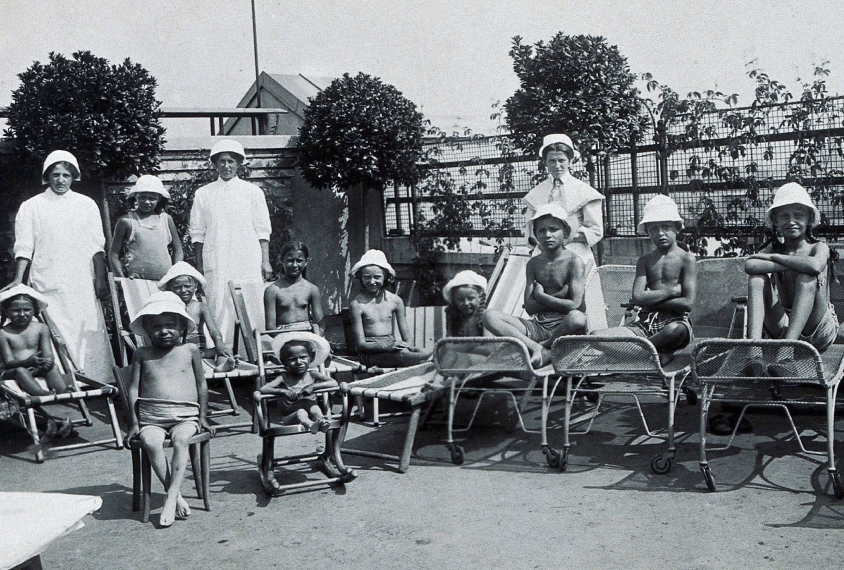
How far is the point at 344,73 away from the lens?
36.3ft

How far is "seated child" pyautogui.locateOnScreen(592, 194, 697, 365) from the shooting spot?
606 centimetres

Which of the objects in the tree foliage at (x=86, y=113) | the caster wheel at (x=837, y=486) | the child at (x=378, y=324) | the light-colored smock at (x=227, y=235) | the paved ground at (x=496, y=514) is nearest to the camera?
the paved ground at (x=496, y=514)

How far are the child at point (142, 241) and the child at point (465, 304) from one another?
2.61 m

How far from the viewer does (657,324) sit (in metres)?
6.11

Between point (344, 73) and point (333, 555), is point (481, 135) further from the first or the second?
point (333, 555)

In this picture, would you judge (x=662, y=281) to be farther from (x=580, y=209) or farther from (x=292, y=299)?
(x=292, y=299)

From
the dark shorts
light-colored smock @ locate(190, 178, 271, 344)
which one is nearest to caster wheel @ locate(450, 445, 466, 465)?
the dark shorts

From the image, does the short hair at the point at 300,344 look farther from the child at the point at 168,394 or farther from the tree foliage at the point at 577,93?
the tree foliage at the point at 577,93

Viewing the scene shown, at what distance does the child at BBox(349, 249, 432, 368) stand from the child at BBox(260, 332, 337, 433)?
110 centimetres

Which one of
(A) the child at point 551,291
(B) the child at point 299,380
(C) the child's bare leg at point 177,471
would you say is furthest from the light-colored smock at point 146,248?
(C) the child's bare leg at point 177,471

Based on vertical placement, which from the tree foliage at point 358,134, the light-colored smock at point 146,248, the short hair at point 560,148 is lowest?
the light-colored smock at point 146,248

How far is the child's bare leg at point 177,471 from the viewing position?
4.60 m

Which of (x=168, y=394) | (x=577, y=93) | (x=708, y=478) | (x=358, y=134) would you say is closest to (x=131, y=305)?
(x=168, y=394)

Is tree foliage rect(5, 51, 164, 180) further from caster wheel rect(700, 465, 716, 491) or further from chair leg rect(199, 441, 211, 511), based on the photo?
caster wheel rect(700, 465, 716, 491)
